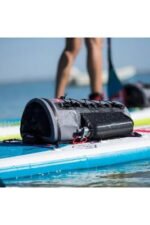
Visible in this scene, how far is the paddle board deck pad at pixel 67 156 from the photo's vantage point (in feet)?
10.4

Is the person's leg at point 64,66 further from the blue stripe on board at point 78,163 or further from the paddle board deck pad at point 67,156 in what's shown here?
the blue stripe on board at point 78,163

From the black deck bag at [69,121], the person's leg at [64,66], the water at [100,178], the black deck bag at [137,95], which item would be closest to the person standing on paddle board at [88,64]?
the person's leg at [64,66]

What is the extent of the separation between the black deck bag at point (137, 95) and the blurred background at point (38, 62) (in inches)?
4.5

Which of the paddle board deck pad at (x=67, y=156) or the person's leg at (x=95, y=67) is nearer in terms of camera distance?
the paddle board deck pad at (x=67, y=156)

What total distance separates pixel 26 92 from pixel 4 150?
200 cm

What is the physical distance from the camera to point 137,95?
16.3ft

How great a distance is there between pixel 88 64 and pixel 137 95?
1.95 ft

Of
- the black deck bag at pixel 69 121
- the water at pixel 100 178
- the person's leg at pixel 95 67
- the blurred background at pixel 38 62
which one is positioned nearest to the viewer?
the water at pixel 100 178

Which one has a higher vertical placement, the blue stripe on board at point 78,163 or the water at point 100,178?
the blue stripe on board at point 78,163
